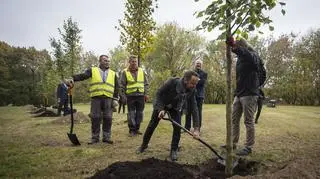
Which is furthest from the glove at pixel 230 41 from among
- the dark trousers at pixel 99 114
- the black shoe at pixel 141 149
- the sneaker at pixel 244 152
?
the dark trousers at pixel 99 114

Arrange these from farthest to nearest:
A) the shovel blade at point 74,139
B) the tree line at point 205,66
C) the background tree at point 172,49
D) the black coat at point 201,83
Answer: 1. the background tree at point 172,49
2. the tree line at point 205,66
3. the black coat at point 201,83
4. the shovel blade at point 74,139

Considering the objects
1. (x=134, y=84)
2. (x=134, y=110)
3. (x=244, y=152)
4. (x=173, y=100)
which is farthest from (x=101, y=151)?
(x=244, y=152)

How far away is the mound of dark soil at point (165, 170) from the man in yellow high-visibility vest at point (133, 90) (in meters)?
3.41

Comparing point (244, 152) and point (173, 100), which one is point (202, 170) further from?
point (173, 100)

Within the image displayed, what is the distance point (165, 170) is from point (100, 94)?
137 inches

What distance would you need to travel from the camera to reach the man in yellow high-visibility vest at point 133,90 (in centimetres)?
876

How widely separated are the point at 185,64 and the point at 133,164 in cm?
3433

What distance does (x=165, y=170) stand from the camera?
495cm

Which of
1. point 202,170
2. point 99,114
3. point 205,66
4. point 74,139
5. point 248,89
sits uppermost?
point 205,66

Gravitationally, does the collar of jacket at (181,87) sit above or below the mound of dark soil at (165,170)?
above

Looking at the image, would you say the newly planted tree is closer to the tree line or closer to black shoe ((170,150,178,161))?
black shoe ((170,150,178,161))

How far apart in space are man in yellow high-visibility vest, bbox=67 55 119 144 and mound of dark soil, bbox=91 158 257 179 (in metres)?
2.77

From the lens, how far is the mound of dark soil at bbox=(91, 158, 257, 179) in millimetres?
4711

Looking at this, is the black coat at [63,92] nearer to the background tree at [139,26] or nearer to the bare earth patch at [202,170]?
the background tree at [139,26]
